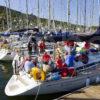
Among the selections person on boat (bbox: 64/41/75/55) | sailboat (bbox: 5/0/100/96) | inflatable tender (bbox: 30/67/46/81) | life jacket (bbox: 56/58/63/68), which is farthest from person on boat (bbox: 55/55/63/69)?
person on boat (bbox: 64/41/75/55)

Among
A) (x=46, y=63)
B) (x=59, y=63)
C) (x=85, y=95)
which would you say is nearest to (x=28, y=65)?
(x=46, y=63)

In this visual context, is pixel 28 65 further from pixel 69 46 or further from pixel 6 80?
pixel 6 80

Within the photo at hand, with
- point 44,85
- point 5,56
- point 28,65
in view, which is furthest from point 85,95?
point 5,56

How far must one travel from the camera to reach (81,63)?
1914cm

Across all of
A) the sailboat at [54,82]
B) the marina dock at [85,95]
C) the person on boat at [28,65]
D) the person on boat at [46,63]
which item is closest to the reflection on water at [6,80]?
the sailboat at [54,82]

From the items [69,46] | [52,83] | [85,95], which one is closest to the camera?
[85,95]

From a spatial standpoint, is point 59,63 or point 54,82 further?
point 59,63

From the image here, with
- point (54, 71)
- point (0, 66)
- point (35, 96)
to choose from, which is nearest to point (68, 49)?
point (54, 71)

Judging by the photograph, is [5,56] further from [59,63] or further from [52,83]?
[52,83]

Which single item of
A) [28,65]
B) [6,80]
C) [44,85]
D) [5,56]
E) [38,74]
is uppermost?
[28,65]

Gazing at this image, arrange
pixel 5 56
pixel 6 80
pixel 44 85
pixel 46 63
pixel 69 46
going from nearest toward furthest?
pixel 44 85, pixel 46 63, pixel 69 46, pixel 6 80, pixel 5 56

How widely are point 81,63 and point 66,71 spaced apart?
1.51 m

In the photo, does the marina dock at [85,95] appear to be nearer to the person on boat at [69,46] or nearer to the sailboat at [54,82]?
the sailboat at [54,82]

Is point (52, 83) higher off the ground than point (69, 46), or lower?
lower
